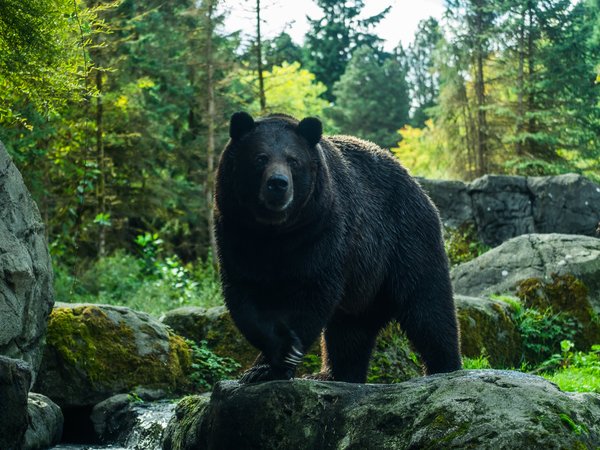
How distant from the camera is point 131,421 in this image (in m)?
7.93

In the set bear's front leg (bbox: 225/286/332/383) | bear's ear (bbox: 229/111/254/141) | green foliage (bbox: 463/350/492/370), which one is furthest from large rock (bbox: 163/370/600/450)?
green foliage (bbox: 463/350/492/370)

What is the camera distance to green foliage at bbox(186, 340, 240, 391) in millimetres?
9477

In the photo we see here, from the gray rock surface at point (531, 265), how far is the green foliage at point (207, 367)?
15.3 ft

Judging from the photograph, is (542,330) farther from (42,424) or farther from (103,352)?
(42,424)

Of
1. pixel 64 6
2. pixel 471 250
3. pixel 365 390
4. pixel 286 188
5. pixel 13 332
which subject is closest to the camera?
pixel 365 390

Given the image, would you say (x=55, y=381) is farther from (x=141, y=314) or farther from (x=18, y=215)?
(x=18, y=215)

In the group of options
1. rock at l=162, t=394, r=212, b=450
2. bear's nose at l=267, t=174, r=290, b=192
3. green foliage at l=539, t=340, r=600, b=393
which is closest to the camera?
bear's nose at l=267, t=174, r=290, b=192

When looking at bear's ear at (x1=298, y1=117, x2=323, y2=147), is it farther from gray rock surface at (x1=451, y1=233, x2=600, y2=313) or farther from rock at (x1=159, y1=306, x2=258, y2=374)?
gray rock surface at (x1=451, y1=233, x2=600, y2=313)

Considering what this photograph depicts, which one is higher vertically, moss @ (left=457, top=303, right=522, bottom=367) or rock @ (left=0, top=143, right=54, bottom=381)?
rock @ (left=0, top=143, right=54, bottom=381)

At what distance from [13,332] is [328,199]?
3.04 metres

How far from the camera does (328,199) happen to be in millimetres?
5988

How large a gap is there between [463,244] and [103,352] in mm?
11021

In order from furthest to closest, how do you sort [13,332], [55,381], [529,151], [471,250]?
[529,151] < [471,250] < [55,381] < [13,332]

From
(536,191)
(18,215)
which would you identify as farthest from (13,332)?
(536,191)
